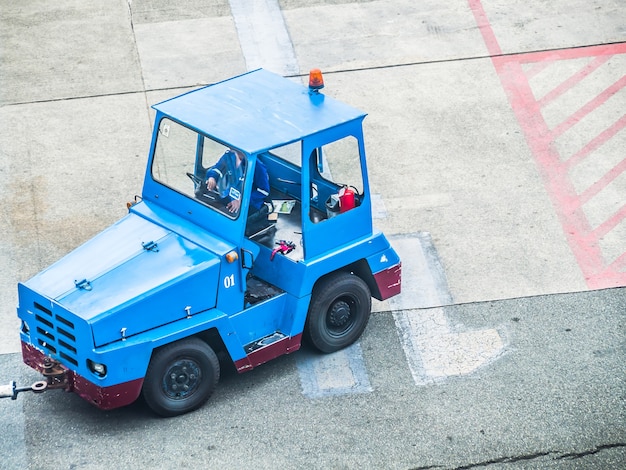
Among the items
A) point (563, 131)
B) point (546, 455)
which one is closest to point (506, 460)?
point (546, 455)

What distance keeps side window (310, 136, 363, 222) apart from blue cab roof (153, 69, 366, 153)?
11.9 inches

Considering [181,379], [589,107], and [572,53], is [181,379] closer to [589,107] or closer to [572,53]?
[589,107]

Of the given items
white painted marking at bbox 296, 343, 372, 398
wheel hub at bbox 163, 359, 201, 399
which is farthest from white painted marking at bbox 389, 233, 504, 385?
wheel hub at bbox 163, 359, 201, 399

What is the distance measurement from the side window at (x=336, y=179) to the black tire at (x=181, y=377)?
5.15ft

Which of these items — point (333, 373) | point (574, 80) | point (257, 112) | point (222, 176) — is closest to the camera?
point (222, 176)

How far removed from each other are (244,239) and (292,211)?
0.84 meters

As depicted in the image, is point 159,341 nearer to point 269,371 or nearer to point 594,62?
point 269,371

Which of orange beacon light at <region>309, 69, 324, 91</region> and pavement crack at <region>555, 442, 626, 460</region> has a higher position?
orange beacon light at <region>309, 69, 324, 91</region>

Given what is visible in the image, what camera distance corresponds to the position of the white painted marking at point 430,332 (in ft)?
31.5

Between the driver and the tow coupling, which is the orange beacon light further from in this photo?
the tow coupling

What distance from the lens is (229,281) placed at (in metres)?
8.69

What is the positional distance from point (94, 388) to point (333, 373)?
7.44ft

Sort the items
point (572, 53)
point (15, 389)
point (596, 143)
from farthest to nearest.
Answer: point (572, 53) < point (596, 143) < point (15, 389)

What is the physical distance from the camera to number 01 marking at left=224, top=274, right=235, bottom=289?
28.4 ft
